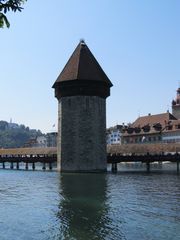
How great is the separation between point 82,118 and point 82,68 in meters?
4.70

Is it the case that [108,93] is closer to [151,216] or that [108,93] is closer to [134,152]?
[134,152]

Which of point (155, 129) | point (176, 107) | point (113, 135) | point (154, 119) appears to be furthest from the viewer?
point (113, 135)

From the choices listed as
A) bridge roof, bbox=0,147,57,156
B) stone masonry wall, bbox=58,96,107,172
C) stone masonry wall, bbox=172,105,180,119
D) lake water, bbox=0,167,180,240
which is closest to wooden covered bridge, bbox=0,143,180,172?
bridge roof, bbox=0,147,57,156

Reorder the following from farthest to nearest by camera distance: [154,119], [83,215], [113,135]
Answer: [113,135] < [154,119] < [83,215]

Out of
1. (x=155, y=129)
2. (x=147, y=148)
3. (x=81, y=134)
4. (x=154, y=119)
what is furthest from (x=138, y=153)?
(x=154, y=119)

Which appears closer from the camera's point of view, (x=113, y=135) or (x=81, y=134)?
(x=81, y=134)

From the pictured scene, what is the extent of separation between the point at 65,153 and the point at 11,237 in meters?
27.7

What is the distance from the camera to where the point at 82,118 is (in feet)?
122

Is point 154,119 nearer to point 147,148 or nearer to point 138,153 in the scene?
point 138,153

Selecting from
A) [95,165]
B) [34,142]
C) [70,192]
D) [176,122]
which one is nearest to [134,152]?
[95,165]

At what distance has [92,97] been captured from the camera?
3731 centimetres

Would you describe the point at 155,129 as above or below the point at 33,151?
above

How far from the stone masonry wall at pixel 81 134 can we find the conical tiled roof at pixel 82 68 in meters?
1.82

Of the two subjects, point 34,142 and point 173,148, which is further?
point 34,142
